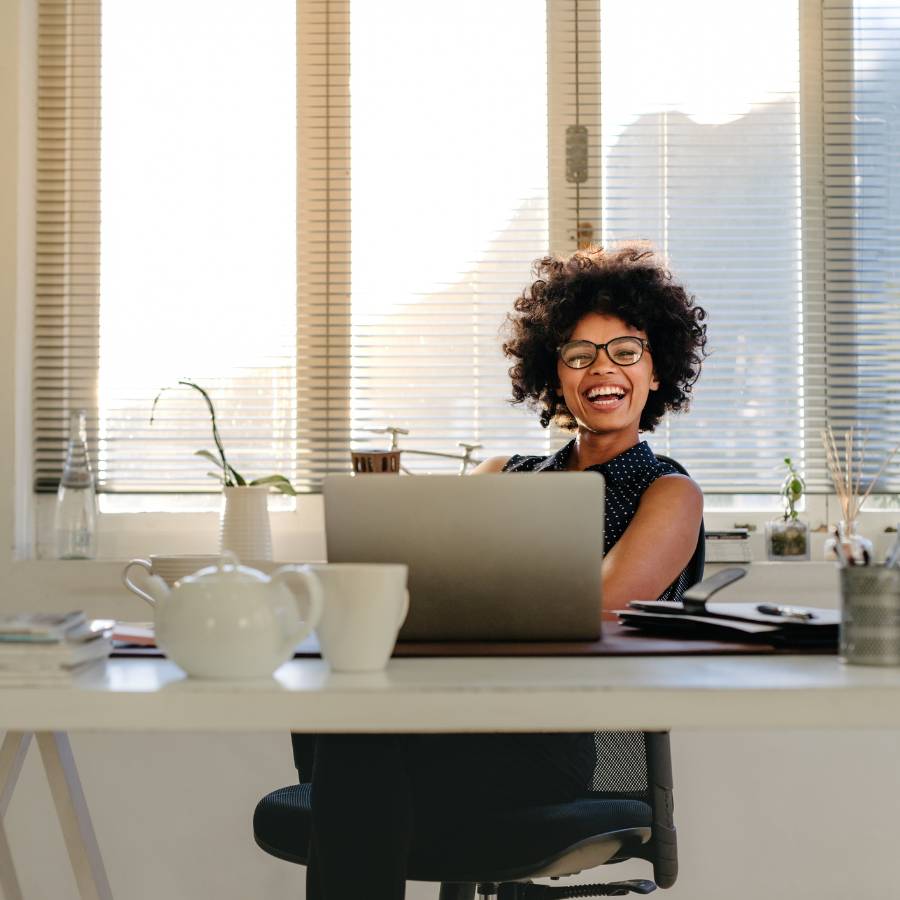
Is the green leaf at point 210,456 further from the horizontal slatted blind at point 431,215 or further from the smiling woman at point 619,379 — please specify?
the smiling woman at point 619,379

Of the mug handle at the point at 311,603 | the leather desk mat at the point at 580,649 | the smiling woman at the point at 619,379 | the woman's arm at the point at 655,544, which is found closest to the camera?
the mug handle at the point at 311,603

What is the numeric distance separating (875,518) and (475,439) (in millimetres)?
1049

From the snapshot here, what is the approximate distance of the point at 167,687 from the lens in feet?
2.93

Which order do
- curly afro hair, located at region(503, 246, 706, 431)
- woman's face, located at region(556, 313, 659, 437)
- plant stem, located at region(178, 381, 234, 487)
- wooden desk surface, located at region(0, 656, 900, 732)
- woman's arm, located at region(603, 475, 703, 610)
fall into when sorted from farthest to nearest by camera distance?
plant stem, located at region(178, 381, 234, 487)
curly afro hair, located at region(503, 246, 706, 431)
woman's face, located at region(556, 313, 659, 437)
woman's arm, located at region(603, 475, 703, 610)
wooden desk surface, located at region(0, 656, 900, 732)

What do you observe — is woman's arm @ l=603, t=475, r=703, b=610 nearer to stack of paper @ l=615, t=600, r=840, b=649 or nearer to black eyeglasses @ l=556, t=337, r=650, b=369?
black eyeglasses @ l=556, t=337, r=650, b=369

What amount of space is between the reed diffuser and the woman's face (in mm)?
911

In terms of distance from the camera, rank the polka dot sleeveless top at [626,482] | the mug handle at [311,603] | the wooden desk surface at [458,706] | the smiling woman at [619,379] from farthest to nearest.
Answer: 1. the polka dot sleeveless top at [626,482]
2. the smiling woman at [619,379]
3. the mug handle at [311,603]
4. the wooden desk surface at [458,706]

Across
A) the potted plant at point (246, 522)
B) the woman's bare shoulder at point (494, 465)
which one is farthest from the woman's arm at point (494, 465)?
the potted plant at point (246, 522)

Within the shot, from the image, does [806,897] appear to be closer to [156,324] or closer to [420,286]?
[420,286]

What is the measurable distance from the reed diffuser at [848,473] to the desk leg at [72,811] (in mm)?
1946

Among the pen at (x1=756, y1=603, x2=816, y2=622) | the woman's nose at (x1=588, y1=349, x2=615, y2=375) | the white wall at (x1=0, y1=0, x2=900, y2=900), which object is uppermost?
the woman's nose at (x1=588, y1=349, x2=615, y2=375)

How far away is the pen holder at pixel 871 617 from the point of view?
1000mm

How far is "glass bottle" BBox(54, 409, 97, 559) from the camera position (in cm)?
287

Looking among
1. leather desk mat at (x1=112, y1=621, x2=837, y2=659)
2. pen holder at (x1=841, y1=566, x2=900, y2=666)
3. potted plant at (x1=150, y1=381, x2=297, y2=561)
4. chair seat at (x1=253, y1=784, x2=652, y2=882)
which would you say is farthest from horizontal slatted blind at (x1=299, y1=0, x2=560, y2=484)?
pen holder at (x1=841, y1=566, x2=900, y2=666)
